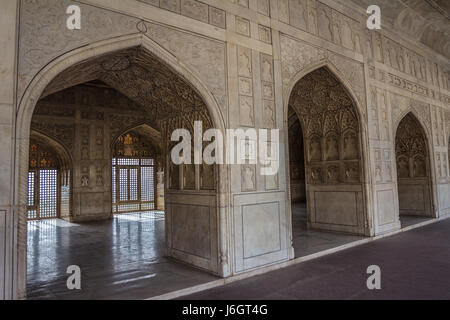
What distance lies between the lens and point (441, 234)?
7.55 metres

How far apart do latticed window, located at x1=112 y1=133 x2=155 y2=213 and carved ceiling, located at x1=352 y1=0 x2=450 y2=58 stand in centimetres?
974

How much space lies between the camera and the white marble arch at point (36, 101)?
Result: 3234 millimetres

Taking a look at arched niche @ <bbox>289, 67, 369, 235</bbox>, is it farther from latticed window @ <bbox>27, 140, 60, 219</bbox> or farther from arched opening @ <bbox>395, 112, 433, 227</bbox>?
latticed window @ <bbox>27, 140, 60, 219</bbox>

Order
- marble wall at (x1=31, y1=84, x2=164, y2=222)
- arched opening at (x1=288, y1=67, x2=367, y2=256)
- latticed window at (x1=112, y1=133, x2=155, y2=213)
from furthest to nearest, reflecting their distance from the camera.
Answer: latticed window at (x1=112, y1=133, x2=155, y2=213) < marble wall at (x1=31, y1=84, x2=164, y2=222) < arched opening at (x1=288, y1=67, x2=367, y2=256)

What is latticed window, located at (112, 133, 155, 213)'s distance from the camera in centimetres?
1316

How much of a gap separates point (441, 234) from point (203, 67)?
6.82m

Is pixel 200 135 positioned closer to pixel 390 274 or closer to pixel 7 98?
pixel 7 98

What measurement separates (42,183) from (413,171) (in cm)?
1249

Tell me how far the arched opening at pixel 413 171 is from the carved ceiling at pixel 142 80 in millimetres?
7469

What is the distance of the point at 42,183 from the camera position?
11.4 metres

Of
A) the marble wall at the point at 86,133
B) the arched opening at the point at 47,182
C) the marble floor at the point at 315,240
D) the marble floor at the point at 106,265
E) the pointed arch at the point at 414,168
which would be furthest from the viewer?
the arched opening at the point at 47,182

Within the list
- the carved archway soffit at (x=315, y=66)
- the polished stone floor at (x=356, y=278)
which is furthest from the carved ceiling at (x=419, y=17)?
the polished stone floor at (x=356, y=278)

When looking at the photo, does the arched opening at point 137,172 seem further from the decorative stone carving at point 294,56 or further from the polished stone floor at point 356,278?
the polished stone floor at point 356,278

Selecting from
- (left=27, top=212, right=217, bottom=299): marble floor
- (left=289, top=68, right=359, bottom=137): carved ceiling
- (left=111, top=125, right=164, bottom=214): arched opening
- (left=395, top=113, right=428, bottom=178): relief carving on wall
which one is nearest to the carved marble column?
(left=27, top=212, right=217, bottom=299): marble floor
